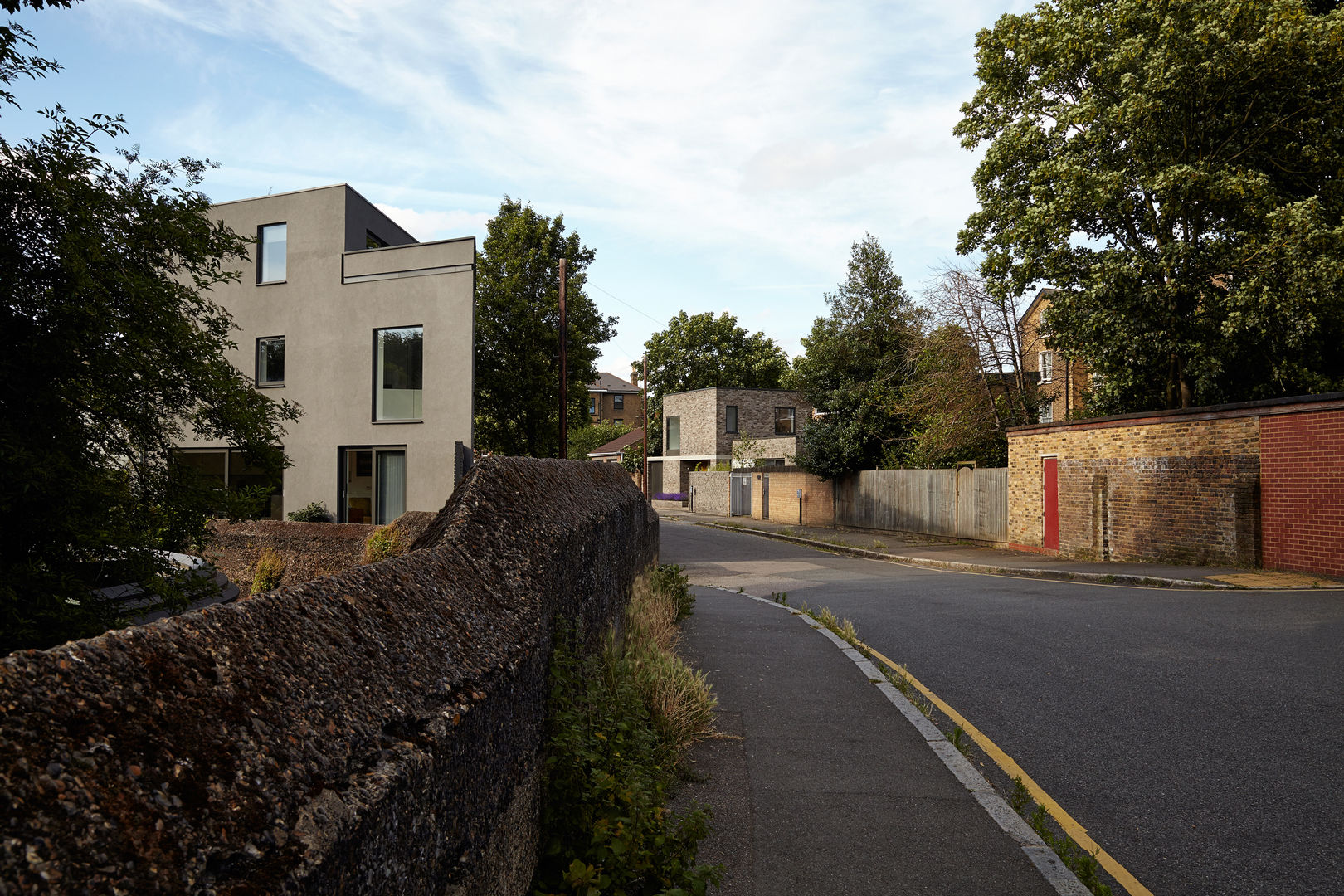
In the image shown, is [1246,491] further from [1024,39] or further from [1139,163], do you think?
[1024,39]

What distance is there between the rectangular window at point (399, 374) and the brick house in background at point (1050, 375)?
60.0 feet

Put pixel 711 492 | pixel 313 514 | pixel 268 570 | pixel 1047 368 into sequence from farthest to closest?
pixel 711 492, pixel 1047 368, pixel 313 514, pixel 268 570

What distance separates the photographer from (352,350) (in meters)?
20.8

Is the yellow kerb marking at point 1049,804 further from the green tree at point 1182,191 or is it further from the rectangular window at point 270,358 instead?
the rectangular window at point 270,358

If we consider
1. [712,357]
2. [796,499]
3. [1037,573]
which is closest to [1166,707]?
[1037,573]

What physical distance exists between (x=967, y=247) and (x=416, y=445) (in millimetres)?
16106

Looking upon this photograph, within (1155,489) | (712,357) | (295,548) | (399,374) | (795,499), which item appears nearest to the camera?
(295,548)

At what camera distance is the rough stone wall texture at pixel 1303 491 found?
46.8 feet

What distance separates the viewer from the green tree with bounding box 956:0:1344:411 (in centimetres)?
1708

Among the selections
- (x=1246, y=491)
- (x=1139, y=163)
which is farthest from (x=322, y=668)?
(x=1139, y=163)

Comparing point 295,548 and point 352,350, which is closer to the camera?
point 295,548

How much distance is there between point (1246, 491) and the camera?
1579 centimetres

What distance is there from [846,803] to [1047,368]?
95.7 ft

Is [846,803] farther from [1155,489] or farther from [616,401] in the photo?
[616,401]
